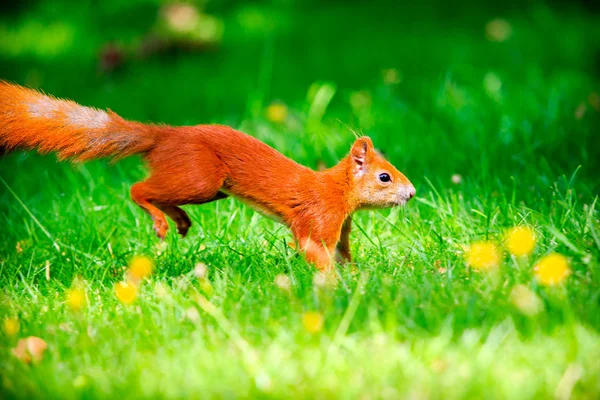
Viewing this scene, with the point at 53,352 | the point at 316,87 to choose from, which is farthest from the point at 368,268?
the point at 316,87

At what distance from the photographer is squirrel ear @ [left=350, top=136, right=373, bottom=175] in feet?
11.0

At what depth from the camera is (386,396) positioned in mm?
2102

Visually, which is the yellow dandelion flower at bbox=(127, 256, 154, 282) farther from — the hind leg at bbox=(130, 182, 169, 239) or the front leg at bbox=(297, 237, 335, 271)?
the front leg at bbox=(297, 237, 335, 271)

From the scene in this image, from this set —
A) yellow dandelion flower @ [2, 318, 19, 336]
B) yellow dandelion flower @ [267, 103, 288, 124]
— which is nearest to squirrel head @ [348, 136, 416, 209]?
yellow dandelion flower @ [2, 318, 19, 336]

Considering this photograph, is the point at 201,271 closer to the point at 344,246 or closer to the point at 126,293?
the point at 126,293

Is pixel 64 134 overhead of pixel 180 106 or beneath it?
overhead

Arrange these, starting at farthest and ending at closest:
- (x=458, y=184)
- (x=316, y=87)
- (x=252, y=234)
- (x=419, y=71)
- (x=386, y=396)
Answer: (x=419, y=71) → (x=316, y=87) → (x=458, y=184) → (x=252, y=234) → (x=386, y=396)

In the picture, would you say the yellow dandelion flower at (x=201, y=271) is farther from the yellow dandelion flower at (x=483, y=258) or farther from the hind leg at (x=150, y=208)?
the yellow dandelion flower at (x=483, y=258)

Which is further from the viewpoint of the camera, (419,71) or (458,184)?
(419,71)

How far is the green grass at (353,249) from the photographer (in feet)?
7.38

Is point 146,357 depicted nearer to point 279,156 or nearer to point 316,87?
point 279,156

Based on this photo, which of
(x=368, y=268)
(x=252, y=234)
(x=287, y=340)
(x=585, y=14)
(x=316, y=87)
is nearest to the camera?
(x=287, y=340)

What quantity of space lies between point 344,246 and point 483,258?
78 cm

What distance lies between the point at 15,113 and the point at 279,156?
3.61ft
